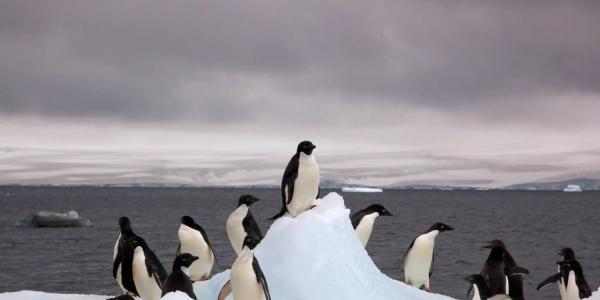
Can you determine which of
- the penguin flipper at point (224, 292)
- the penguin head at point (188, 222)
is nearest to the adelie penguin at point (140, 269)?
the penguin flipper at point (224, 292)

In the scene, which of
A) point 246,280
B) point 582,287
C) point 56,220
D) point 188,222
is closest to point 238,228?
point 188,222

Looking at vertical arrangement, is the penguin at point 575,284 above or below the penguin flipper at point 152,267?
below

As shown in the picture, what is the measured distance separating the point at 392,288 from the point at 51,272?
3492 centimetres

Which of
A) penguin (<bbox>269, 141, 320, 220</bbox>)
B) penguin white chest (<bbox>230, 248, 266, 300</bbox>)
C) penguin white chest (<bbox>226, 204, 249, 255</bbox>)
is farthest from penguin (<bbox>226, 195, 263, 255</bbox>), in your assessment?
penguin white chest (<bbox>230, 248, 266, 300</bbox>)

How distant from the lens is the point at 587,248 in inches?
2468

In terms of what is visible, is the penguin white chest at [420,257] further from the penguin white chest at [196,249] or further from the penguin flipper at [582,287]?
the penguin white chest at [196,249]

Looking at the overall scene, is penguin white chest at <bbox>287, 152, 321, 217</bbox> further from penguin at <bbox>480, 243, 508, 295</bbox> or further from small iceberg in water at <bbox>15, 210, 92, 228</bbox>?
small iceberg in water at <bbox>15, 210, 92, 228</bbox>

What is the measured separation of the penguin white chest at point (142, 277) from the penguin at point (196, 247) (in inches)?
78.1

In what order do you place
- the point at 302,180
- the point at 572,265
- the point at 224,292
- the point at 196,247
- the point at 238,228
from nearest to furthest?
the point at 224,292
the point at 302,180
the point at 238,228
the point at 196,247
the point at 572,265

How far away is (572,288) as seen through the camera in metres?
15.1

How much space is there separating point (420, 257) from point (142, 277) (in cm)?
551

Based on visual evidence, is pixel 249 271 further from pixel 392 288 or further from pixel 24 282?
pixel 24 282

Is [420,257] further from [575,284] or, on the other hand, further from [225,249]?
[225,249]

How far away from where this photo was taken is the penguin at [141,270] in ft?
38.4
